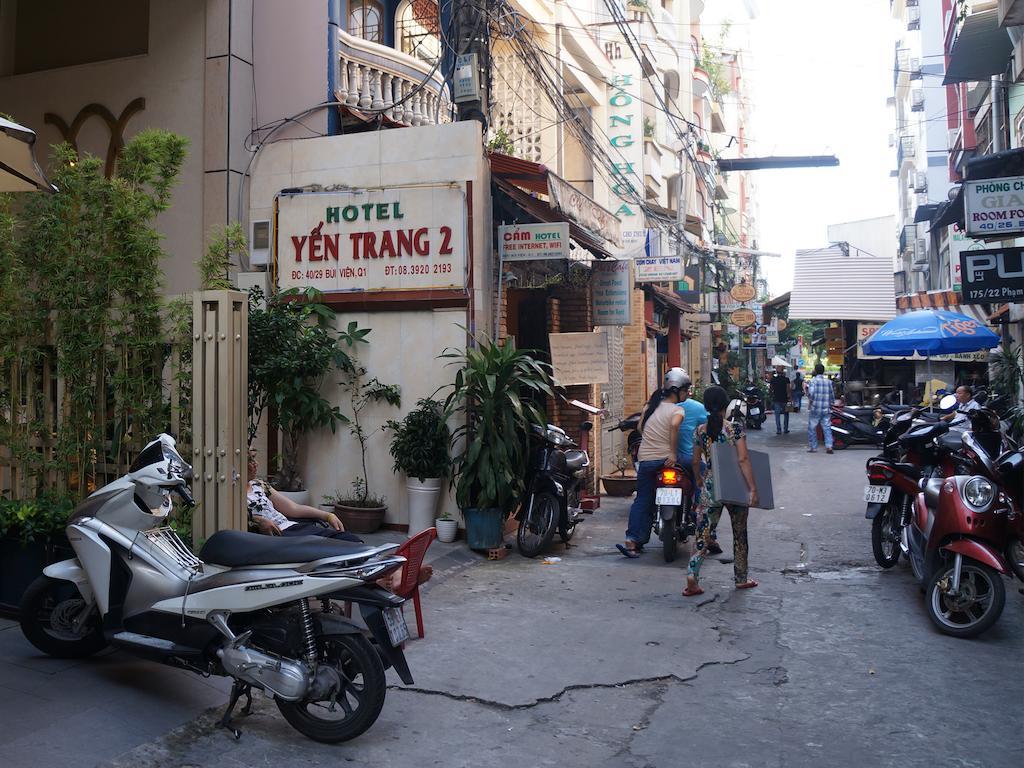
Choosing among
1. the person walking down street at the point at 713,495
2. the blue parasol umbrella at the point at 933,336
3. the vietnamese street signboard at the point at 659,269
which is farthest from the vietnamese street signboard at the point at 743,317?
the person walking down street at the point at 713,495

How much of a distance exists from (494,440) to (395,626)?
457 cm

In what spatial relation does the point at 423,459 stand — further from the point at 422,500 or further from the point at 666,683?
the point at 666,683

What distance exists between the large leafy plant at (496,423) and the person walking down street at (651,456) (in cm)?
110

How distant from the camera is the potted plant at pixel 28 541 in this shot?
5652 mm

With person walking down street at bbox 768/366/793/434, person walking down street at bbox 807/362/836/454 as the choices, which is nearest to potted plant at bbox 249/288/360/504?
person walking down street at bbox 807/362/836/454

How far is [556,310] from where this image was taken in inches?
519

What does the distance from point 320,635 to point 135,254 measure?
9.55 ft

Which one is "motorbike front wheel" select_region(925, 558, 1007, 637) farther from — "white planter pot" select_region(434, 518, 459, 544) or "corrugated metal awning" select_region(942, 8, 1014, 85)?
"corrugated metal awning" select_region(942, 8, 1014, 85)

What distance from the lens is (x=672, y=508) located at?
8.49 metres

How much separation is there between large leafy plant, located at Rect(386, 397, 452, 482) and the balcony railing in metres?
3.97

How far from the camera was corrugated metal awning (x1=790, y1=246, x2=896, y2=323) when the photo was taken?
24.3 metres

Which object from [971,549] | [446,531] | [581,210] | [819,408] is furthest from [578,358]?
[819,408]

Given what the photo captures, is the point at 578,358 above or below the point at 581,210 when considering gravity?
below

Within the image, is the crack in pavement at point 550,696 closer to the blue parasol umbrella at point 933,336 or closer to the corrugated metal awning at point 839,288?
the blue parasol umbrella at point 933,336
